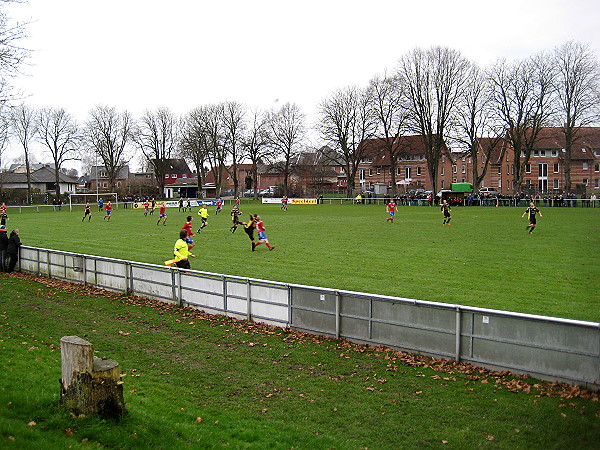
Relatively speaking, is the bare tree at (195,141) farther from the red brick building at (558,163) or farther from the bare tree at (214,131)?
the red brick building at (558,163)

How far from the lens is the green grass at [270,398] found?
6.39m

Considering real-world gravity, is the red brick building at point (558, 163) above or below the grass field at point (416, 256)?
above

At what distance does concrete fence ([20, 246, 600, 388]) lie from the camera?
8.19 metres

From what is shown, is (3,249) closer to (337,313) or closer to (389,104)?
(337,313)

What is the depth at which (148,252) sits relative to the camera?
966 inches

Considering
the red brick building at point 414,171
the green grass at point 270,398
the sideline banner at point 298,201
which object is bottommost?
the green grass at point 270,398

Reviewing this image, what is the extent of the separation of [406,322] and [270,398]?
321 centimetres

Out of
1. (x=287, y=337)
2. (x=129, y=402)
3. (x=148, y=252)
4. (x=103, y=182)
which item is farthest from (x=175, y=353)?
(x=103, y=182)

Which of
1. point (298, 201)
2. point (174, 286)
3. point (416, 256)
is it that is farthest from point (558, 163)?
point (174, 286)

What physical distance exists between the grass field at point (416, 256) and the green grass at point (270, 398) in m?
4.96

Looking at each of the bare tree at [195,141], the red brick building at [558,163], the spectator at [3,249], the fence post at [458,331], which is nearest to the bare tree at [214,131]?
the bare tree at [195,141]

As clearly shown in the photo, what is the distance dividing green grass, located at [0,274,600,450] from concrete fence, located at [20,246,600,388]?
0.97 feet

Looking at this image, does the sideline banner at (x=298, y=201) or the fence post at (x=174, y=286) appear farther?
the sideline banner at (x=298, y=201)

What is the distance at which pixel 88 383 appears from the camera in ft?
20.2
